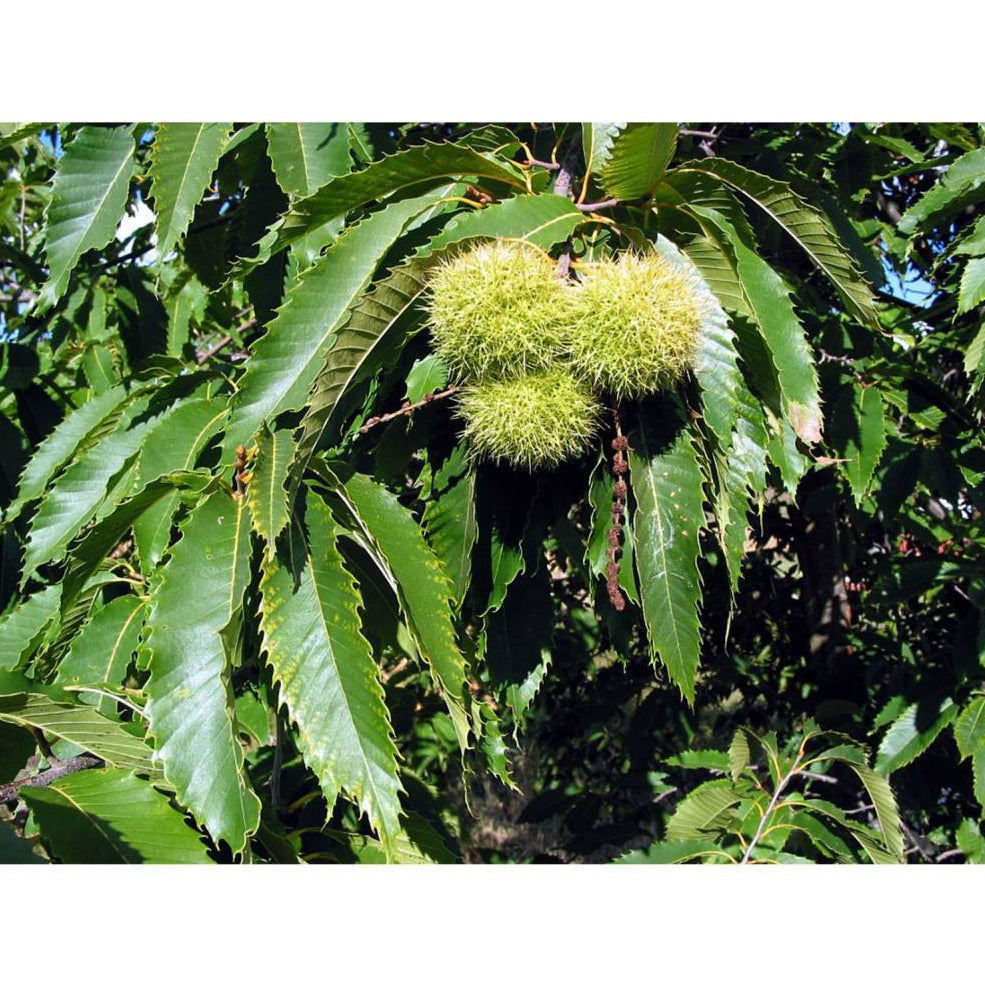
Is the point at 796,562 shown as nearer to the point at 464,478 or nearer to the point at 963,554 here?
the point at 963,554

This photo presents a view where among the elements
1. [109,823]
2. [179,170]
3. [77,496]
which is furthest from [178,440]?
[109,823]

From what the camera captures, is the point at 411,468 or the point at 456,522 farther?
the point at 411,468

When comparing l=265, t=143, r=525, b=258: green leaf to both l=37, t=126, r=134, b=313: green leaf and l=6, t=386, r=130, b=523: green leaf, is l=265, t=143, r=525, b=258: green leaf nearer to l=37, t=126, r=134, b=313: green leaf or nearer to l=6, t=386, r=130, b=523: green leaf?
l=37, t=126, r=134, b=313: green leaf

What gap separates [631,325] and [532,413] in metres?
0.15

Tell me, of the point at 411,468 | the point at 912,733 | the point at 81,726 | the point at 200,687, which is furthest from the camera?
the point at 411,468

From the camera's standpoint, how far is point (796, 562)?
3205mm

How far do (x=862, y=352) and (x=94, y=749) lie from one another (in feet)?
6.11

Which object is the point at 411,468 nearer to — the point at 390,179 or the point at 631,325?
the point at 390,179

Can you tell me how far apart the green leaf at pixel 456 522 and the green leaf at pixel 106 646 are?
0.53 metres

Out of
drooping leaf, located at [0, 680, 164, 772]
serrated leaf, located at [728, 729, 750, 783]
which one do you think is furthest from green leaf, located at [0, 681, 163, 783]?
serrated leaf, located at [728, 729, 750, 783]

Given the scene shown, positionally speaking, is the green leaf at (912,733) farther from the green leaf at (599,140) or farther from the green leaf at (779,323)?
the green leaf at (599,140)

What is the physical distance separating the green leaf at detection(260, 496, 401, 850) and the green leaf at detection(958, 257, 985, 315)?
1.25 metres

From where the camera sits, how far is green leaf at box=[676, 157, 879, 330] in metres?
1.16

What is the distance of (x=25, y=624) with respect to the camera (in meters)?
1.68
